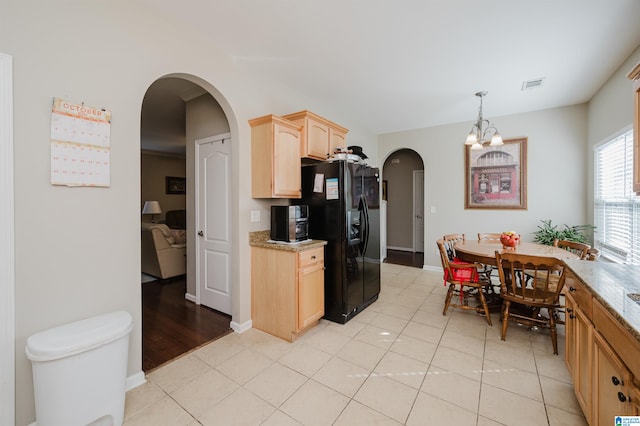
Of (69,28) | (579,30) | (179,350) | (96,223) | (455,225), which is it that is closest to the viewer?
(69,28)

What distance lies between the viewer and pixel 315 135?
313cm

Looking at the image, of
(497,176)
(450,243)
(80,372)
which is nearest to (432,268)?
(450,243)

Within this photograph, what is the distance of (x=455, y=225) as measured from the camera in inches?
189

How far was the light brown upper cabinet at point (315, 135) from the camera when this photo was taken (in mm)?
2979

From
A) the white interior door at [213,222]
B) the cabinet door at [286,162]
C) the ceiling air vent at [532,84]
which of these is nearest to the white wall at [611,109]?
the ceiling air vent at [532,84]

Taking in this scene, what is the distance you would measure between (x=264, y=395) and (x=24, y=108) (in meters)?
2.25

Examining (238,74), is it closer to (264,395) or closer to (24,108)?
(24,108)

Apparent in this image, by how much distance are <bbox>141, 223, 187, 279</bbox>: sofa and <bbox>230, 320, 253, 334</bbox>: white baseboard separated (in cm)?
229

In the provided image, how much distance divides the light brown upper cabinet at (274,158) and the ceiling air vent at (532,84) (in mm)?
2873

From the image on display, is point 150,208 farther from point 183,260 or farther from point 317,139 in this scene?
point 317,139

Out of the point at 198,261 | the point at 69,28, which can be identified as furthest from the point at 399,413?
the point at 69,28

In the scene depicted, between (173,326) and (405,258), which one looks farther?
(405,258)

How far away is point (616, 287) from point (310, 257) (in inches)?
81.3

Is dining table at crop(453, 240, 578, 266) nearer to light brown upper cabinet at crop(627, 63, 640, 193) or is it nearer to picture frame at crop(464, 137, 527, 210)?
light brown upper cabinet at crop(627, 63, 640, 193)
